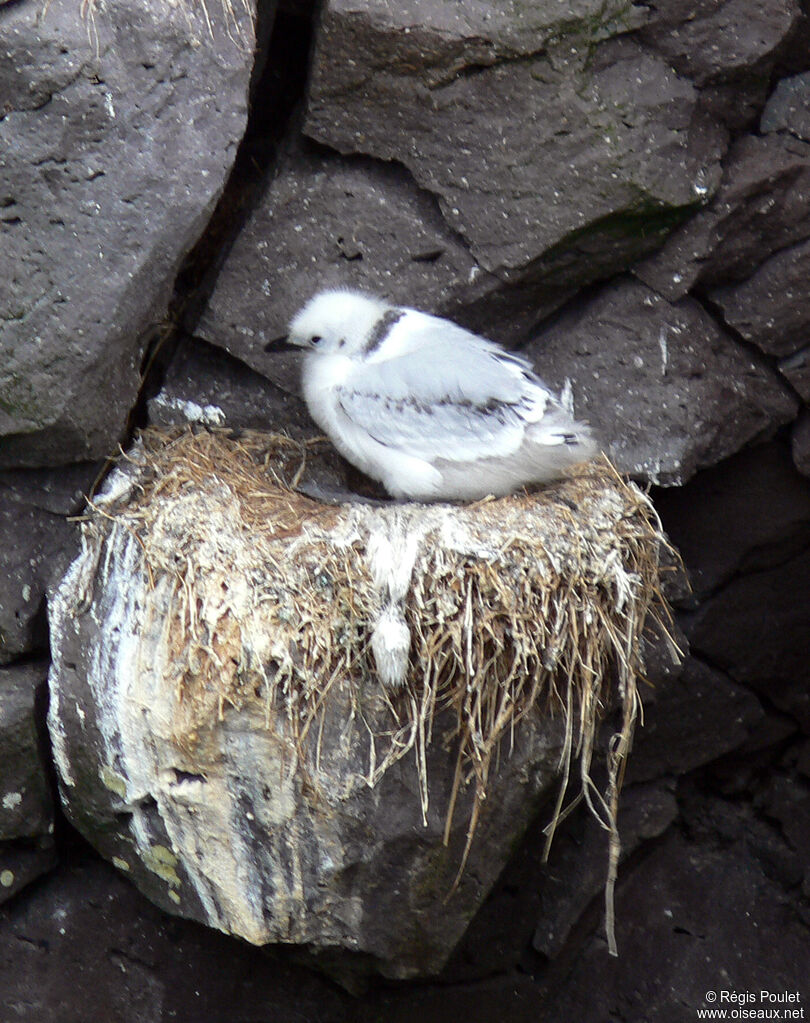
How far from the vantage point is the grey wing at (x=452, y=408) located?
285 centimetres

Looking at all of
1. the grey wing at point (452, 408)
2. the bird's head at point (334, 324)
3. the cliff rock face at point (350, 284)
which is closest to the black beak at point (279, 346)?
the bird's head at point (334, 324)

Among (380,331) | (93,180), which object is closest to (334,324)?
(380,331)

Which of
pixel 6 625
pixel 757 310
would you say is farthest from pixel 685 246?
pixel 6 625

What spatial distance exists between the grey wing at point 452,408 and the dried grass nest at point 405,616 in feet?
0.61

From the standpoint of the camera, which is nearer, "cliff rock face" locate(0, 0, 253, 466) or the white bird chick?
"cliff rock face" locate(0, 0, 253, 466)

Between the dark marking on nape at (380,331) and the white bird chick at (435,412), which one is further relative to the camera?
the dark marking on nape at (380,331)

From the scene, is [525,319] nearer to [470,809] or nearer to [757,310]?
[757,310]

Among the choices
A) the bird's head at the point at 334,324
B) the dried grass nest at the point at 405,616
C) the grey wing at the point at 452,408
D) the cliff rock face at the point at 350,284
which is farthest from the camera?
the bird's head at the point at 334,324

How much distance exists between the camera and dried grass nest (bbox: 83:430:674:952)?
2551 mm

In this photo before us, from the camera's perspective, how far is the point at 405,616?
8.34 ft

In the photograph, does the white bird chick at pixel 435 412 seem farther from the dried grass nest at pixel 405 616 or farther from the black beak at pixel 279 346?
the dried grass nest at pixel 405 616

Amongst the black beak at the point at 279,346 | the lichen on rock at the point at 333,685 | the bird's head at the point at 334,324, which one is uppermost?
the bird's head at the point at 334,324

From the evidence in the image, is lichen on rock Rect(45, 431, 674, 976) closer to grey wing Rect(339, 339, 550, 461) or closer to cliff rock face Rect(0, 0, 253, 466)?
grey wing Rect(339, 339, 550, 461)

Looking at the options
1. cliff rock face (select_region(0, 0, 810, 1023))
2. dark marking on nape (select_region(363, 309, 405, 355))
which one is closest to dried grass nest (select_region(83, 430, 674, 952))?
cliff rock face (select_region(0, 0, 810, 1023))
